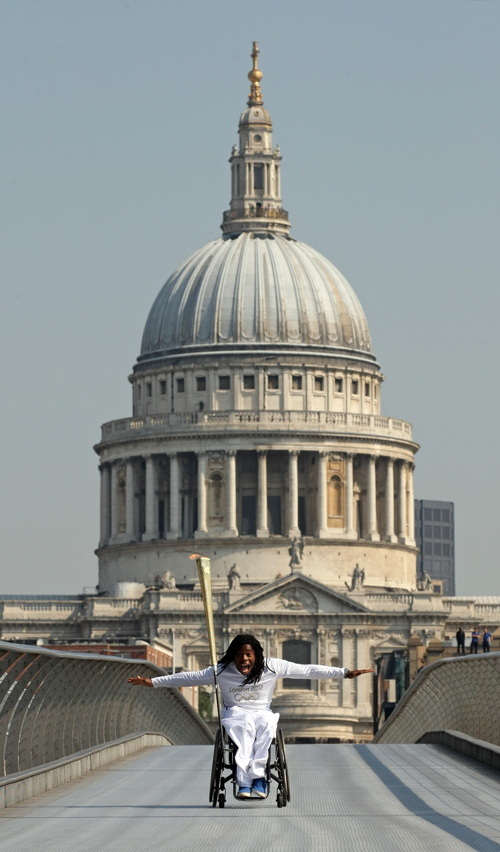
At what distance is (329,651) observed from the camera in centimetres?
13650

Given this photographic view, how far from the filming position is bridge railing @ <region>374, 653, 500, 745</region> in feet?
112

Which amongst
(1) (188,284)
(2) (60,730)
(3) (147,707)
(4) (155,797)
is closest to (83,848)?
(4) (155,797)

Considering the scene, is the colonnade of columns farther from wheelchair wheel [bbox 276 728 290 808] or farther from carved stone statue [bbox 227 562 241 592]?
wheelchair wheel [bbox 276 728 290 808]

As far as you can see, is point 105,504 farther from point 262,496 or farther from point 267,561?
point 267,561

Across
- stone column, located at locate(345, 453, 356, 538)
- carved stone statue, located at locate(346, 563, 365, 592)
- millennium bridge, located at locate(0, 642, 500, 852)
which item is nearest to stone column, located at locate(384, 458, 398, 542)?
stone column, located at locate(345, 453, 356, 538)

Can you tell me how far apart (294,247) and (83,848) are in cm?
14072

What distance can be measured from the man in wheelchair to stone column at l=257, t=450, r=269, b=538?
408ft

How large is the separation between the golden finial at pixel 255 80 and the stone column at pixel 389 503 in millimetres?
30345

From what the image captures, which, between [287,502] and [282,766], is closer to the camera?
[282,766]

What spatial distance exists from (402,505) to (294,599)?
19214mm

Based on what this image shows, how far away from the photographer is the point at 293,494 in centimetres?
14950

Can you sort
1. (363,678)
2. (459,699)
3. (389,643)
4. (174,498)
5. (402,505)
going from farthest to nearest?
(402,505), (174,498), (389,643), (363,678), (459,699)

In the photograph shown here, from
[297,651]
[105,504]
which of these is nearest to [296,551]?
[297,651]

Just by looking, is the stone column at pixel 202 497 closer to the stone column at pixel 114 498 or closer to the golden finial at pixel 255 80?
the stone column at pixel 114 498
